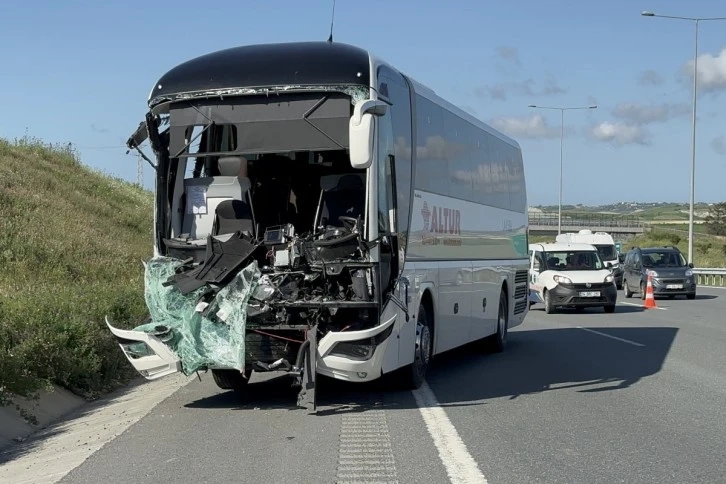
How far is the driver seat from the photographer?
1062 cm

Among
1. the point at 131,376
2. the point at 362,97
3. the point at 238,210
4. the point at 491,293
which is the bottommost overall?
the point at 131,376

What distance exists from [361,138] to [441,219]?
3.95m

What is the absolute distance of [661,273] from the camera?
34.3 m

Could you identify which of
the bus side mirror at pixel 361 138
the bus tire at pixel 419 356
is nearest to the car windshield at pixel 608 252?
the bus tire at pixel 419 356

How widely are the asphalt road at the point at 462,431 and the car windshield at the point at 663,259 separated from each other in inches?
811

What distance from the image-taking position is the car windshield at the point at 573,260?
1113 inches

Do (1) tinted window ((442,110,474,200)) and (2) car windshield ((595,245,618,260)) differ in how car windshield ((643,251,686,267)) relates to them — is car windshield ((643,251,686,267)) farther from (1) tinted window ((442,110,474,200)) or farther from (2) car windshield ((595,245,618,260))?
(1) tinted window ((442,110,474,200))

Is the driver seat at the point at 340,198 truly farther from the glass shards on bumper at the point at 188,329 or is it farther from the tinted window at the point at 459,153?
the tinted window at the point at 459,153

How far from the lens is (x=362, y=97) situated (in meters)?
10.2

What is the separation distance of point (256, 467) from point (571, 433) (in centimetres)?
303

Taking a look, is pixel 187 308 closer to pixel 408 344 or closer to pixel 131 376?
pixel 408 344

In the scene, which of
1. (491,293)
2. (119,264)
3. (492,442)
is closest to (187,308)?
(492,442)

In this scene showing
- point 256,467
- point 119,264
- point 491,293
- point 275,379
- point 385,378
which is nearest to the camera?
point 256,467

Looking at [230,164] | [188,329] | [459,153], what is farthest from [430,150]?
[188,329]
